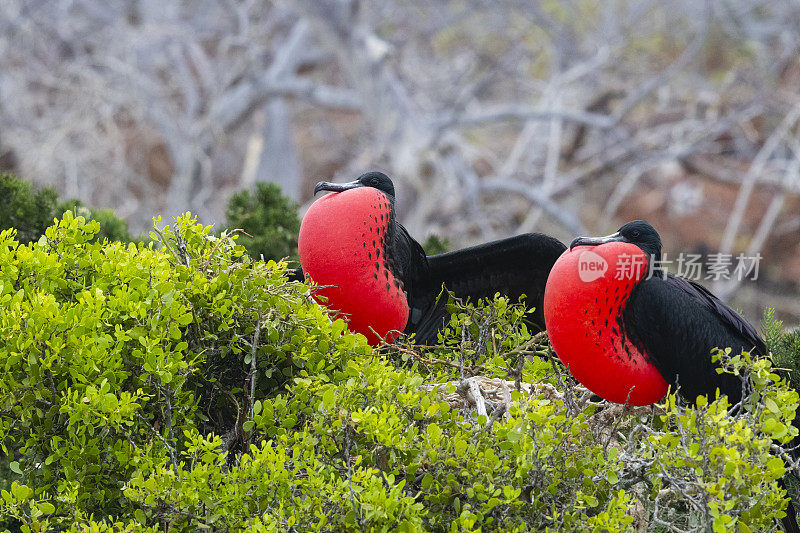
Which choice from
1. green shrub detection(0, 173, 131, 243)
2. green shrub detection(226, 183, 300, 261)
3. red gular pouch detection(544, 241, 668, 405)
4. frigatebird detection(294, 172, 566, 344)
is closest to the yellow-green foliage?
red gular pouch detection(544, 241, 668, 405)

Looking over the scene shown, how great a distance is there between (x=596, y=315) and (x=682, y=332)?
0.72 ft

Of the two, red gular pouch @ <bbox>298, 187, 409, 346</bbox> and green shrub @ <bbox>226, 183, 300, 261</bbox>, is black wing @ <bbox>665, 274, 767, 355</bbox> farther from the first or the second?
green shrub @ <bbox>226, 183, 300, 261</bbox>

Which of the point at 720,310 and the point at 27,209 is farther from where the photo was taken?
the point at 27,209

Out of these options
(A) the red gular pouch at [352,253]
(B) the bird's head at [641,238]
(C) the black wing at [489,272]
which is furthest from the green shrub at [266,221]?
(B) the bird's head at [641,238]

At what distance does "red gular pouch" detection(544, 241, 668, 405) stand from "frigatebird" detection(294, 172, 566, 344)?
0.42 m

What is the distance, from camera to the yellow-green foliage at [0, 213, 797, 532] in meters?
1.58

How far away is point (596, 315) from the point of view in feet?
7.23

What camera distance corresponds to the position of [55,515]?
1.69m

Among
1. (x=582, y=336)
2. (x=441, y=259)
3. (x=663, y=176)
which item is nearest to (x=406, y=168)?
(x=663, y=176)

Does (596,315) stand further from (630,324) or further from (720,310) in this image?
(720,310)

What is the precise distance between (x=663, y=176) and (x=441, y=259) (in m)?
6.64

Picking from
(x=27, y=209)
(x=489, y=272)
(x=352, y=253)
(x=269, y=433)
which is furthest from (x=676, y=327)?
(x=27, y=209)

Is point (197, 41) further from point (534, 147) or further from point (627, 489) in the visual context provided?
point (627, 489)

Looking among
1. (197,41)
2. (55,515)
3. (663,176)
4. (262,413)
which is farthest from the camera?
(197,41)
